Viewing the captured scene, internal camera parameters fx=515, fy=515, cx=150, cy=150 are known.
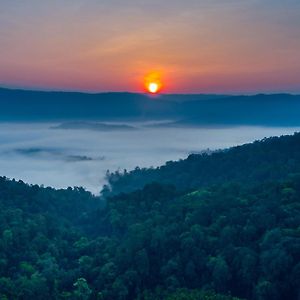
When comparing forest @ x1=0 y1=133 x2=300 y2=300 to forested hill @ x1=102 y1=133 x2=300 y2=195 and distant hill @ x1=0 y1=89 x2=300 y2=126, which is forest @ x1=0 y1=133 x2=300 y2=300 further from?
distant hill @ x1=0 y1=89 x2=300 y2=126

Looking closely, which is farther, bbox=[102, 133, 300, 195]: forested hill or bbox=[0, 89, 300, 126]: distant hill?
bbox=[0, 89, 300, 126]: distant hill

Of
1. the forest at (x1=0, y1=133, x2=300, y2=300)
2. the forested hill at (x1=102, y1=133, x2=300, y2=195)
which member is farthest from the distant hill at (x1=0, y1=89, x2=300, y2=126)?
the forest at (x1=0, y1=133, x2=300, y2=300)

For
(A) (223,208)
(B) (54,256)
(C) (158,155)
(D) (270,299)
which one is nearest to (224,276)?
(D) (270,299)

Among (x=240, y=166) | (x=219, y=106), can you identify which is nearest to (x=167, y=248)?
(x=240, y=166)

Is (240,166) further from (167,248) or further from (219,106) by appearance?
(219,106)

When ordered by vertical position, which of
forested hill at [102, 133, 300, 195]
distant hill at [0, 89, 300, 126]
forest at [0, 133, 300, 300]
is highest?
distant hill at [0, 89, 300, 126]

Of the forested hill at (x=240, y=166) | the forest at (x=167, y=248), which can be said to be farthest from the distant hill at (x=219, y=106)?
the forest at (x=167, y=248)

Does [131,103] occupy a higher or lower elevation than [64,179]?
higher

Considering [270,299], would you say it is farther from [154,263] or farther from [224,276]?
[154,263]
